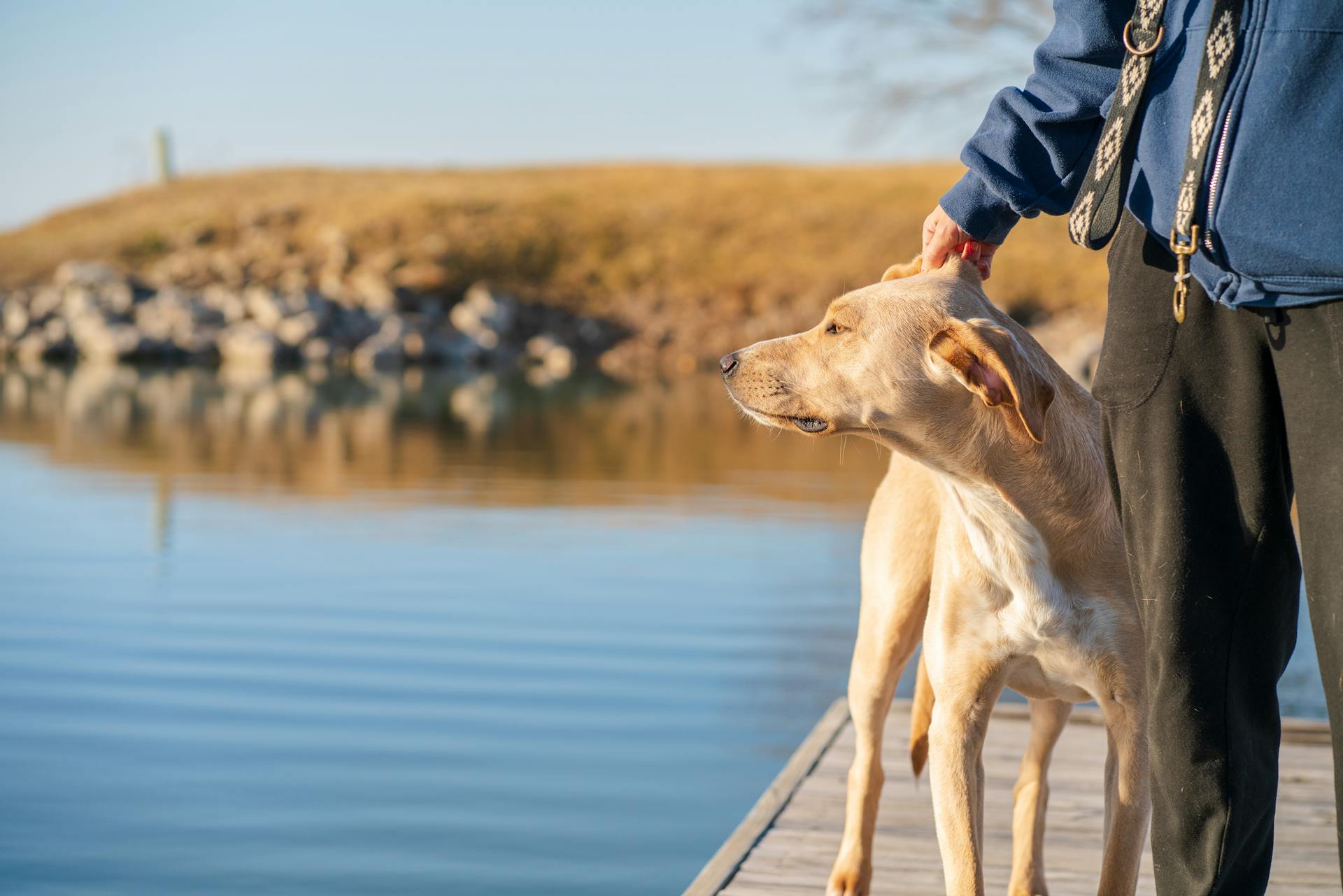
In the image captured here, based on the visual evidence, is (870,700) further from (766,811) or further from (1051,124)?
(1051,124)

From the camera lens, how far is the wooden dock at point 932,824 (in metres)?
3.43

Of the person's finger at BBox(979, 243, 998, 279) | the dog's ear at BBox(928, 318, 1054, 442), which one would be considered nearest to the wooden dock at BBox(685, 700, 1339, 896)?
the dog's ear at BBox(928, 318, 1054, 442)

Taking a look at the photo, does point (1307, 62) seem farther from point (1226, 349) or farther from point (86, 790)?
point (86, 790)

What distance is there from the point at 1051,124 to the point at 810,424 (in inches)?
30.9

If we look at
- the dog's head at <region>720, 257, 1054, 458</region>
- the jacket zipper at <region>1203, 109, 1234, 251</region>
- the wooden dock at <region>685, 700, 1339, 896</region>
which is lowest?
the wooden dock at <region>685, 700, 1339, 896</region>

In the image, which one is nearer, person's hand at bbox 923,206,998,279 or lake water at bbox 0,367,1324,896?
person's hand at bbox 923,206,998,279

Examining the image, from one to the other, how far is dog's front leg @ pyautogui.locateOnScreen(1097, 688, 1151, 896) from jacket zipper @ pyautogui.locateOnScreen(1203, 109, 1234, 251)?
110 cm

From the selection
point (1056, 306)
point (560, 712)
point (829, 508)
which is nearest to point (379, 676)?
point (560, 712)

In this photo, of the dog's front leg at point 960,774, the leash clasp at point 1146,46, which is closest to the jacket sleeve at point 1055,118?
the leash clasp at point 1146,46

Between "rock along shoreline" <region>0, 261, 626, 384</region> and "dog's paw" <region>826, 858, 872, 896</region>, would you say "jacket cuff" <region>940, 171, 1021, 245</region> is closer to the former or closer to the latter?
"dog's paw" <region>826, 858, 872, 896</region>

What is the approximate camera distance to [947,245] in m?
2.90

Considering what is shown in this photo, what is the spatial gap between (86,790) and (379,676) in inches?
63.6

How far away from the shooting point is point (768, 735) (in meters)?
5.29

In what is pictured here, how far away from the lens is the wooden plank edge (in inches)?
A: 131
